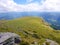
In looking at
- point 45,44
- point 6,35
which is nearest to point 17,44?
point 6,35

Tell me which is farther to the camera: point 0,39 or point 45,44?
point 45,44

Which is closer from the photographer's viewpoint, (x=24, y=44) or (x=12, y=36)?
(x=12, y=36)

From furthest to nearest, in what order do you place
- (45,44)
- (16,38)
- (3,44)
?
1. (45,44)
2. (16,38)
3. (3,44)

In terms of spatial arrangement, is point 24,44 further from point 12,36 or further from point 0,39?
point 0,39

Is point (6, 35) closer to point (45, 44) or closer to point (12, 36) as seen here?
point (12, 36)

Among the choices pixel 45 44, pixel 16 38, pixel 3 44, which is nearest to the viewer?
pixel 3 44

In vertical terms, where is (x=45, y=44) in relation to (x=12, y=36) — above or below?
below

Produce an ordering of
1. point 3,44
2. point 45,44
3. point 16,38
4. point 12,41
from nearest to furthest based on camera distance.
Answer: point 3,44
point 12,41
point 16,38
point 45,44

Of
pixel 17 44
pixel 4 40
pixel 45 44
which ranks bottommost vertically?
pixel 45 44

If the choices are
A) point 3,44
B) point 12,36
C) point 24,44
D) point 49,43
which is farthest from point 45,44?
point 3,44
